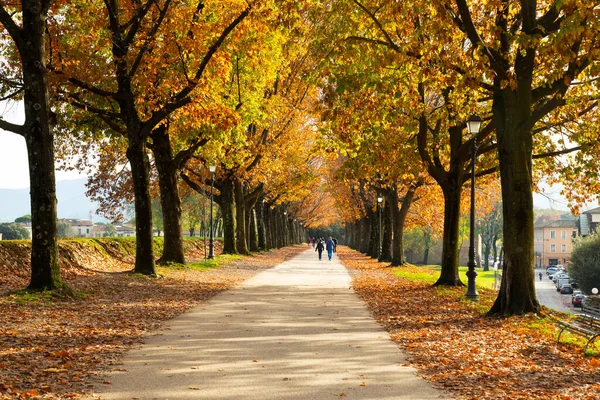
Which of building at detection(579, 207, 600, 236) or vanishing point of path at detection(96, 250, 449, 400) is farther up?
building at detection(579, 207, 600, 236)

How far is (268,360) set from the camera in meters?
9.26

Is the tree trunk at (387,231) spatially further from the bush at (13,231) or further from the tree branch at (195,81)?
the bush at (13,231)

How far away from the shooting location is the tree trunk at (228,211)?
4288 centimetres

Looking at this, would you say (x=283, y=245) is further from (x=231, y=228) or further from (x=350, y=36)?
(x=350, y=36)

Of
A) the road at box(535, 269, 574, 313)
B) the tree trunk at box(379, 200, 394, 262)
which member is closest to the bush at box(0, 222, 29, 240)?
the road at box(535, 269, 574, 313)

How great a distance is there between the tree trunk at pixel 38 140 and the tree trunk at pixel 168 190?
1131 cm

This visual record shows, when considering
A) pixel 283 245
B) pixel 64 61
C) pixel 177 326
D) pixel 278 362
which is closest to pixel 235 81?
pixel 64 61

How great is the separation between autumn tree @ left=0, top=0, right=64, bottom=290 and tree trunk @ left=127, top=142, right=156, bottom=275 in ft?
22.2

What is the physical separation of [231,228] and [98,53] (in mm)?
21412

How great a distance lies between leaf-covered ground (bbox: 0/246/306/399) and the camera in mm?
7922

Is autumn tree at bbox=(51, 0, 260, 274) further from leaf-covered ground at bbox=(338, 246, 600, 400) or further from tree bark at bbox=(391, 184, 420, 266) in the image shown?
tree bark at bbox=(391, 184, 420, 266)

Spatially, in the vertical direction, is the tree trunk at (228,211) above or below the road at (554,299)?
above

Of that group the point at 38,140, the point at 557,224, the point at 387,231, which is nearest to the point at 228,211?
the point at 387,231

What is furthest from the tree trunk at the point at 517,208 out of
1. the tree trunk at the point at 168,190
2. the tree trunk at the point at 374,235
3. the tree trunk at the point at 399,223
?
the tree trunk at the point at 374,235
